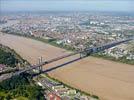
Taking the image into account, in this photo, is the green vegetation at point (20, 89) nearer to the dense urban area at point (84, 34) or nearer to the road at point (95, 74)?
the road at point (95, 74)

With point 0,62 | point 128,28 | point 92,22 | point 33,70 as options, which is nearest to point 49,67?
point 33,70

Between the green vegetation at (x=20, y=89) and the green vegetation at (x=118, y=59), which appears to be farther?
the green vegetation at (x=118, y=59)

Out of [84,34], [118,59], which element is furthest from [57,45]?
[118,59]

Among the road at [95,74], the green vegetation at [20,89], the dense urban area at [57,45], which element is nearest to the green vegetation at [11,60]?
the dense urban area at [57,45]

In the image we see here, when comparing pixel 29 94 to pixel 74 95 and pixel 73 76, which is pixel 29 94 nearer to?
pixel 74 95

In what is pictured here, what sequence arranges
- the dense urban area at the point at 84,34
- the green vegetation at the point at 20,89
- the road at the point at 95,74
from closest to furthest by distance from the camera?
the green vegetation at the point at 20,89, the road at the point at 95,74, the dense urban area at the point at 84,34
